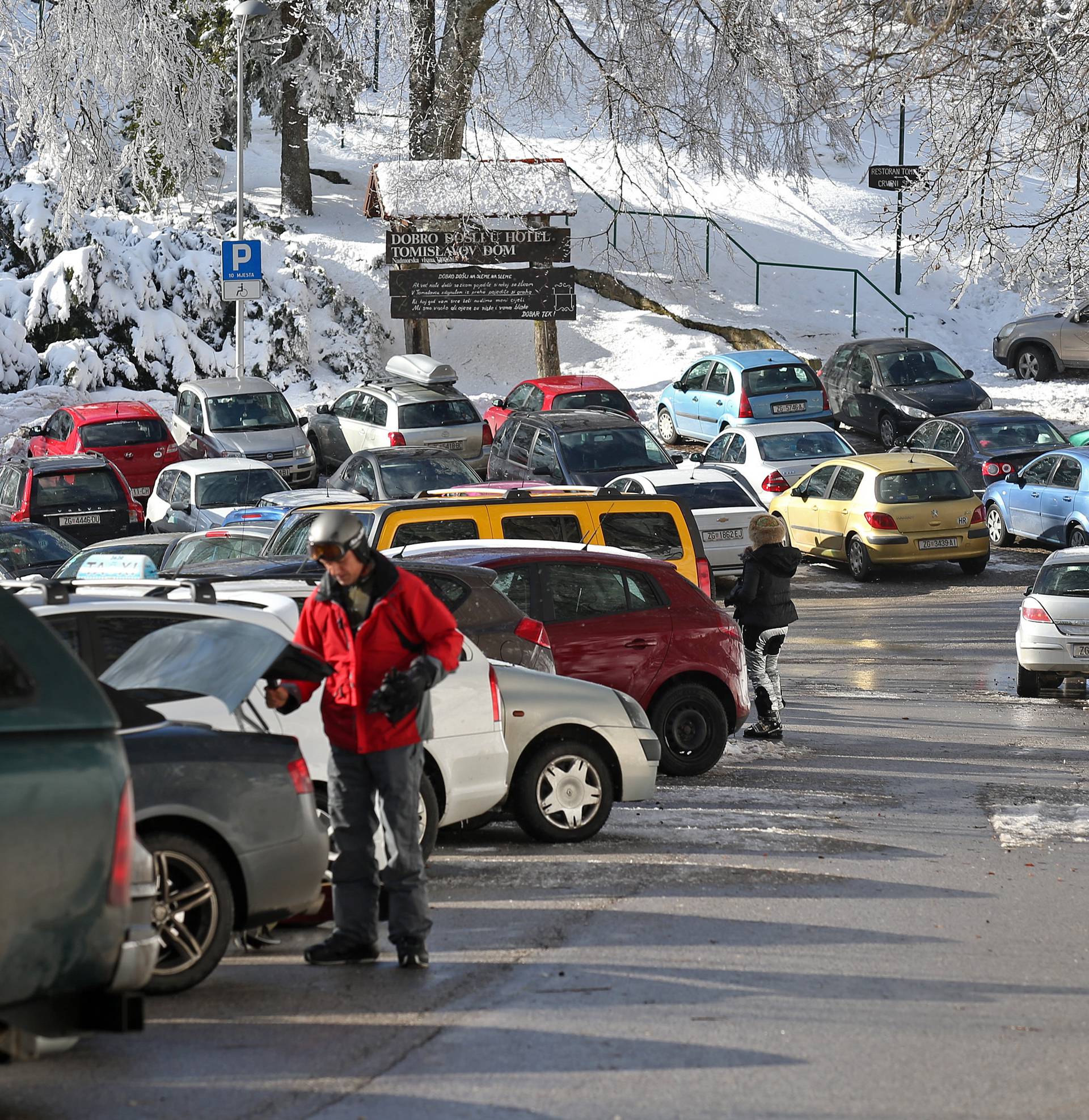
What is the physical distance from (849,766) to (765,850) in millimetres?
3260

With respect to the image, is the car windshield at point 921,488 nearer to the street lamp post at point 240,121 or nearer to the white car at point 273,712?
the street lamp post at point 240,121

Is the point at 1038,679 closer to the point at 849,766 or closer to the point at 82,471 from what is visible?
the point at 849,766

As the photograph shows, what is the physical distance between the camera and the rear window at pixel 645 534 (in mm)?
14773

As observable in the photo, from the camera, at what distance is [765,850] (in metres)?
9.16

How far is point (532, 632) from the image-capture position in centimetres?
1040

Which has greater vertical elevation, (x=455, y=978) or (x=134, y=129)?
(x=134, y=129)

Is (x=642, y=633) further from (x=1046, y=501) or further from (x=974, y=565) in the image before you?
(x=1046, y=501)

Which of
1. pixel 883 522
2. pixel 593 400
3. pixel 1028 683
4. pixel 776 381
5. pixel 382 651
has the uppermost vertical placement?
pixel 776 381

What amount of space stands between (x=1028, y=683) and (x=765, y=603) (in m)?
4.10

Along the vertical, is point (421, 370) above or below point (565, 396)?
above

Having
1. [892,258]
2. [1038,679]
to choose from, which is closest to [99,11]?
[1038,679]

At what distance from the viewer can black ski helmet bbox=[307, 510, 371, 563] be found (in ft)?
21.2

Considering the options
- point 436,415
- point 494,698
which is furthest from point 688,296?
point 494,698

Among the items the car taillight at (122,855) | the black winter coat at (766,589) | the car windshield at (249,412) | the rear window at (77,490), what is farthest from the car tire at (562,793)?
the car windshield at (249,412)
